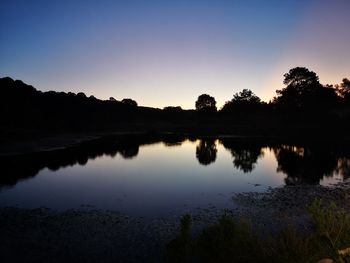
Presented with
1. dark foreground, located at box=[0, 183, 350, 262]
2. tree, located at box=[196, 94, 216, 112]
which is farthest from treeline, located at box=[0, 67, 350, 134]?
dark foreground, located at box=[0, 183, 350, 262]

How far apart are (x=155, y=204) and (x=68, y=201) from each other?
7.34 metres

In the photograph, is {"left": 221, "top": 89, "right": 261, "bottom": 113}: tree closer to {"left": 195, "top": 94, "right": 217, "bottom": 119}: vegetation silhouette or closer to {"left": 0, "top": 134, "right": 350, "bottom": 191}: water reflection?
{"left": 195, "top": 94, "right": 217, "bottom": 119}: vegetation silhouette

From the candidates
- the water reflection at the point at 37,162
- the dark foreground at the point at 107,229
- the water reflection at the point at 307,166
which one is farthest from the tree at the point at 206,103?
the dark foreground at the point at 107,229

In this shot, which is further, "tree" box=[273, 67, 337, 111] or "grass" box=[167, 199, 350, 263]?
"tree" box=[273, 67, 337, 111]

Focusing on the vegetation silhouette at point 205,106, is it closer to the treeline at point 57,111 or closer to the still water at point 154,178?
the treeline at point 57,111

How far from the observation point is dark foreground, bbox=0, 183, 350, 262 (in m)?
14.9

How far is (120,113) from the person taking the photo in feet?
566

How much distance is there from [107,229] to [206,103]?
16684 cm

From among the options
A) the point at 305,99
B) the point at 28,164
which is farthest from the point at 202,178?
the point at 305,99

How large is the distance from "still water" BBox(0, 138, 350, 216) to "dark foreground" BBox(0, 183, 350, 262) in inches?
78.1

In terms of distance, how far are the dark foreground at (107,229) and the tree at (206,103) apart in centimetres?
15589

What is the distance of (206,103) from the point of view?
18225 cm

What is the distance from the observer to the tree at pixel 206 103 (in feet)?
593

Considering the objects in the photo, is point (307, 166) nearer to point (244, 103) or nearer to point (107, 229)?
point (107, 229)
